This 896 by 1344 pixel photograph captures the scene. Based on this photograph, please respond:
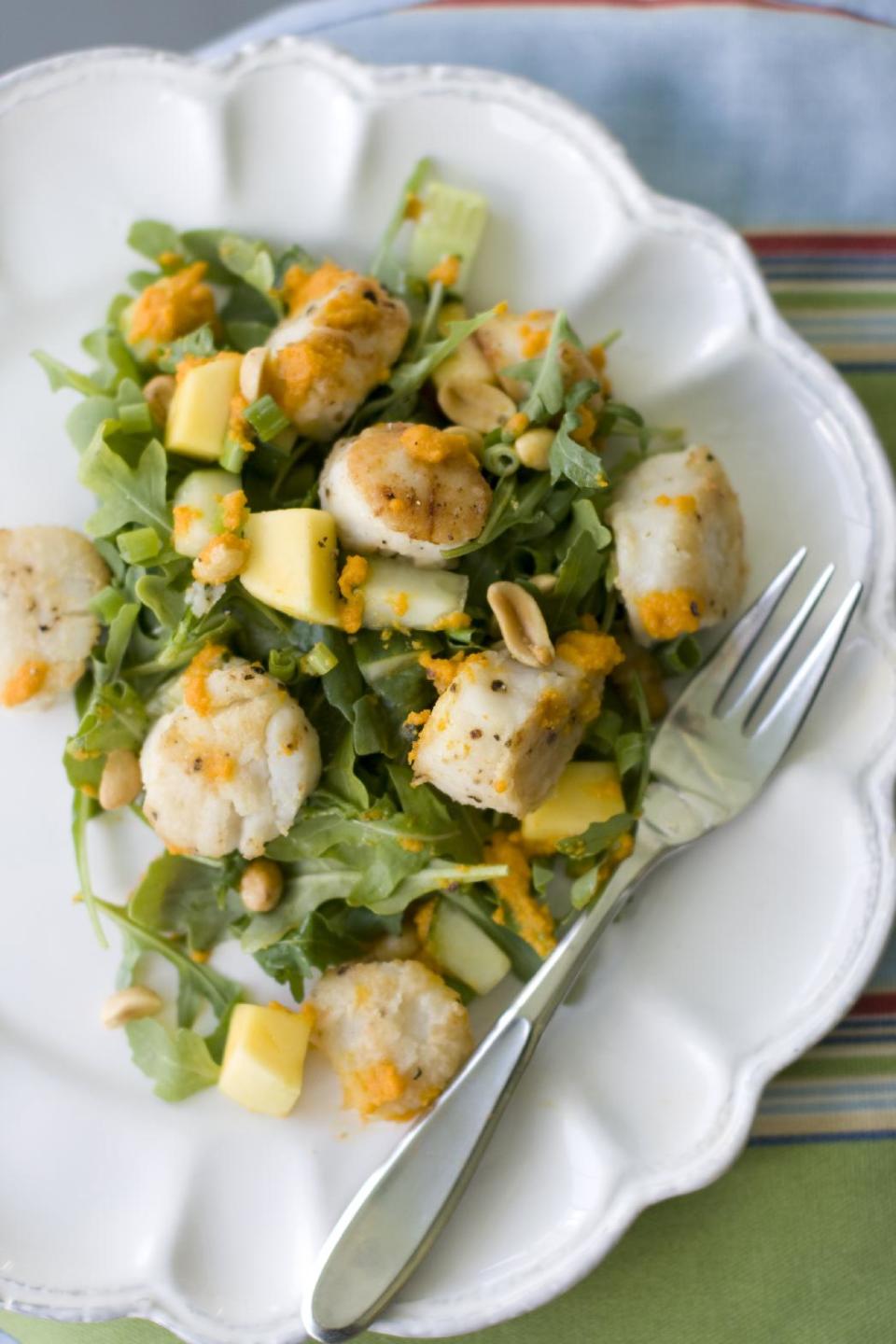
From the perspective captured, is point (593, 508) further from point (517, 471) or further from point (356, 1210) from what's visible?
point (356, 1210)

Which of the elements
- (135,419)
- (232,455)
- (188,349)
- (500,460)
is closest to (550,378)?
(500,460)

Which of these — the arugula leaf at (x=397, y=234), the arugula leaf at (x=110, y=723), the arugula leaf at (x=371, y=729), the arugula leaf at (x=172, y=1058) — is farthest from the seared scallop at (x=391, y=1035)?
the arugula leaf at (x=397, y=234)

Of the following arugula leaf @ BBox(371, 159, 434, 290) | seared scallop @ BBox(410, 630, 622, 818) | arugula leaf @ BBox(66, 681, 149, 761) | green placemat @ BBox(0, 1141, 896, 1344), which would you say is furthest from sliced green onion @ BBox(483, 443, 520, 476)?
green placemat @ BBox(0, 1141, 896, 1344)

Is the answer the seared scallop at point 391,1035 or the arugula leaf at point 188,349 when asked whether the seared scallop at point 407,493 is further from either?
the seared scallop at point 391,1035

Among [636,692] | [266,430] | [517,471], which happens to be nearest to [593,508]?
[517,471]

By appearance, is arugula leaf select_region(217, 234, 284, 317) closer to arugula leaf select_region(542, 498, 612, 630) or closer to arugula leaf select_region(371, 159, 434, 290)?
arugula leaf select_region(371, 159, 434, 290)
